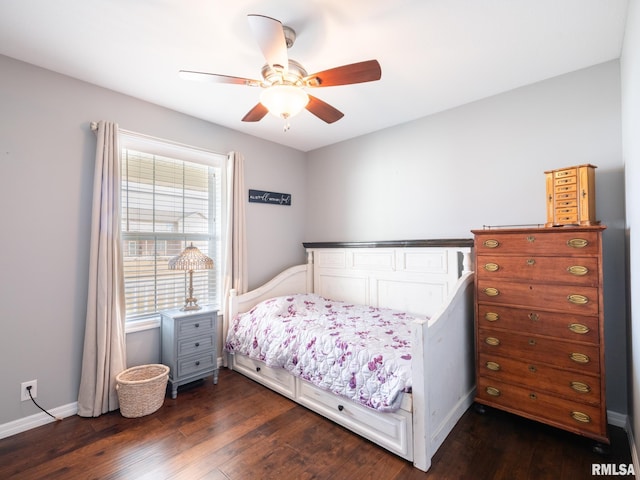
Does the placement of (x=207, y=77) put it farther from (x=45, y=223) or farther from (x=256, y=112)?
(x=45, y=223)

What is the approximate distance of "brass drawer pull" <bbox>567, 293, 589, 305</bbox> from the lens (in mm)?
1849

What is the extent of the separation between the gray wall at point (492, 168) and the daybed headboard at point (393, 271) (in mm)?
197

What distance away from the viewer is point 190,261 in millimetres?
2750

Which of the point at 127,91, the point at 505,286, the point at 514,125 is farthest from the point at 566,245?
the point at 127,91

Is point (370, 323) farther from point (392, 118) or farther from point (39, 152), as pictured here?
point (39, 152)

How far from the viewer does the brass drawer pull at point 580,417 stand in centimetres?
182

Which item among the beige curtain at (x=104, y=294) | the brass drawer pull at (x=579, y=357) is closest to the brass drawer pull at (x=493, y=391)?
the brass drawer pull at (x=579, y=357)

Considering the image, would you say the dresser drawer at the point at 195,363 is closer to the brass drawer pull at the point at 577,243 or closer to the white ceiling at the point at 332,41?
the white ceiling at the point at 332,41

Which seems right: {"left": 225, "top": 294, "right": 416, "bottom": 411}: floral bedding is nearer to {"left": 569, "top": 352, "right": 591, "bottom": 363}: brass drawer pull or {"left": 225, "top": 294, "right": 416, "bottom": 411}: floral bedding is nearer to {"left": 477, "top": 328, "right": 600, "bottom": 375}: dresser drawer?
{"left": 477, "top": 328, "right": 600, "bottom": 375}: dresser drawer

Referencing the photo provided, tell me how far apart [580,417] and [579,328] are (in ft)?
1.78

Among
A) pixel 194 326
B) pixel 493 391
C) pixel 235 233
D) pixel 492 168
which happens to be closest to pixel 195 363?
pixel 194 326

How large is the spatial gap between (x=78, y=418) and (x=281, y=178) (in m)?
3.03

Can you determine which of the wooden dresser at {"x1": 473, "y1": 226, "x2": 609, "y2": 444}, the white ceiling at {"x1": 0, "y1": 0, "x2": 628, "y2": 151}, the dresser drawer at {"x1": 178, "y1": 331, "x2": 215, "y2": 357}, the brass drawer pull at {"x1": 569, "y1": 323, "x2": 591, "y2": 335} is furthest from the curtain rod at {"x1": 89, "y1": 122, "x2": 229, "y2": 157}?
the brass drawer pull at {"x1": 569, "y1": 323, "x2": 591, "y2": 335}

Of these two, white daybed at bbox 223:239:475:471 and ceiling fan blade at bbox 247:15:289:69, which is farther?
white daybed at bbox 223:239:475:471
